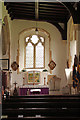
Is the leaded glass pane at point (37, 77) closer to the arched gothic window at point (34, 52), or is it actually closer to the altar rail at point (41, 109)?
the arched gothic window at point (34, 52)

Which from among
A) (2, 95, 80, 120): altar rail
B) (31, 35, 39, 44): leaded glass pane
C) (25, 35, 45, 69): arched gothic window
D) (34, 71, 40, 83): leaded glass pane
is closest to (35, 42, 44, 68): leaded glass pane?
(25, 35, 45, 69): arched gothic window

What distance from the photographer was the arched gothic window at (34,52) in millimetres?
14391

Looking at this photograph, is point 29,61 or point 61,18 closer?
point 61,18

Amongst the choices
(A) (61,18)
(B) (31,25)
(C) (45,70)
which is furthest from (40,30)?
(C) (45,70)

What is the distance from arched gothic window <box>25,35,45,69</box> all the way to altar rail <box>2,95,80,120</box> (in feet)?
26.5

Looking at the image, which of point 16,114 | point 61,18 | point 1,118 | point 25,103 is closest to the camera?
point 1,118

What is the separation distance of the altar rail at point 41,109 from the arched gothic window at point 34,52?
8.08 metres

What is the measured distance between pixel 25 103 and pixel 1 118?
1.05m

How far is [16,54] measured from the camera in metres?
13.8

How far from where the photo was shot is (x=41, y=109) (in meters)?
5.41

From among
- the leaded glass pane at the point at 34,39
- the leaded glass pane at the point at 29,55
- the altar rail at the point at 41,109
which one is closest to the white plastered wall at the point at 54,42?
the leaded glass pane at the point at 34,39

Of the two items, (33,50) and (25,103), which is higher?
(33,50)

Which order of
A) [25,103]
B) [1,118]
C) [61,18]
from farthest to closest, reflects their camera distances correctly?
[61,18], [25,103], [1,118]

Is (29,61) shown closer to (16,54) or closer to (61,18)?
(16,54)
